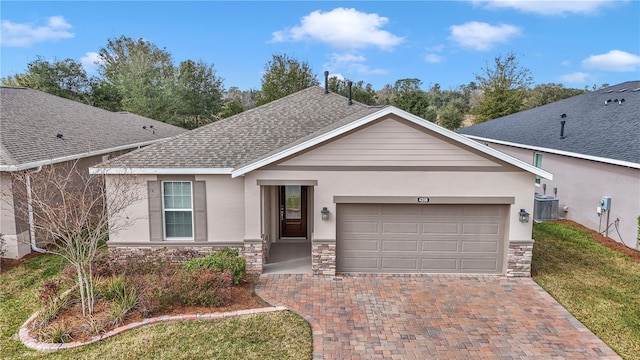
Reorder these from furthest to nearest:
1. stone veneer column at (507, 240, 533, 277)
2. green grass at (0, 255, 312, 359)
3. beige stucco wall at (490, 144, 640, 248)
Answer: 1. beige stucco wall at (490, 144, 640, 248)
2. stone veneer column at (507, 240, 533, 277)
3. green grass at (0, 255, 312, 359)

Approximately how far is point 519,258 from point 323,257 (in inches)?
198

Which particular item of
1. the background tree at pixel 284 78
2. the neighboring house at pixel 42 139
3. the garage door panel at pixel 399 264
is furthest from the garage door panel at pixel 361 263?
the background tree at pixel 284 78

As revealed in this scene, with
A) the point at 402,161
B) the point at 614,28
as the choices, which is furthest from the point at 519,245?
the point at 614,28

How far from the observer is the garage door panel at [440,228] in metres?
10.2

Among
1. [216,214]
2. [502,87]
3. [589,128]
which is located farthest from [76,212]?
[502,87]

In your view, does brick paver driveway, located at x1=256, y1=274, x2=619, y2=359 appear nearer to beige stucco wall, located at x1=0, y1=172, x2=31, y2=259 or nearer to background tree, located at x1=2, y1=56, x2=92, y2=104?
beige stucco wall, located at x1=0, y1=172, x2=31, y2=259

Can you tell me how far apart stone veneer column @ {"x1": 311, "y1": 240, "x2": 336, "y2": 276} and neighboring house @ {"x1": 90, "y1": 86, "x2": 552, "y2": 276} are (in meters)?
0.03

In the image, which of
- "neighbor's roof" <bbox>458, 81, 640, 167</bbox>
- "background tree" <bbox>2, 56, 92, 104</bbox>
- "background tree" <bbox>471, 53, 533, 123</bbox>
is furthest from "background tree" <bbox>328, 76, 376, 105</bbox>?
"background tree" <bbox>2, 56, 92, 104</bbox>

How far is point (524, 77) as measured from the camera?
1681 inches

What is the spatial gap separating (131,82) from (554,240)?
37457 millimetres

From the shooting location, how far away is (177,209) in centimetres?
1086

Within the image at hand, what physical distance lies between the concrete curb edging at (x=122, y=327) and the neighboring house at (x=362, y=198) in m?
2.33

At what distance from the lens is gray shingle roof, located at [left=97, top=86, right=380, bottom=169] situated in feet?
35.2

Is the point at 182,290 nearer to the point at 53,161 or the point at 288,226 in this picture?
the point at 288,226
